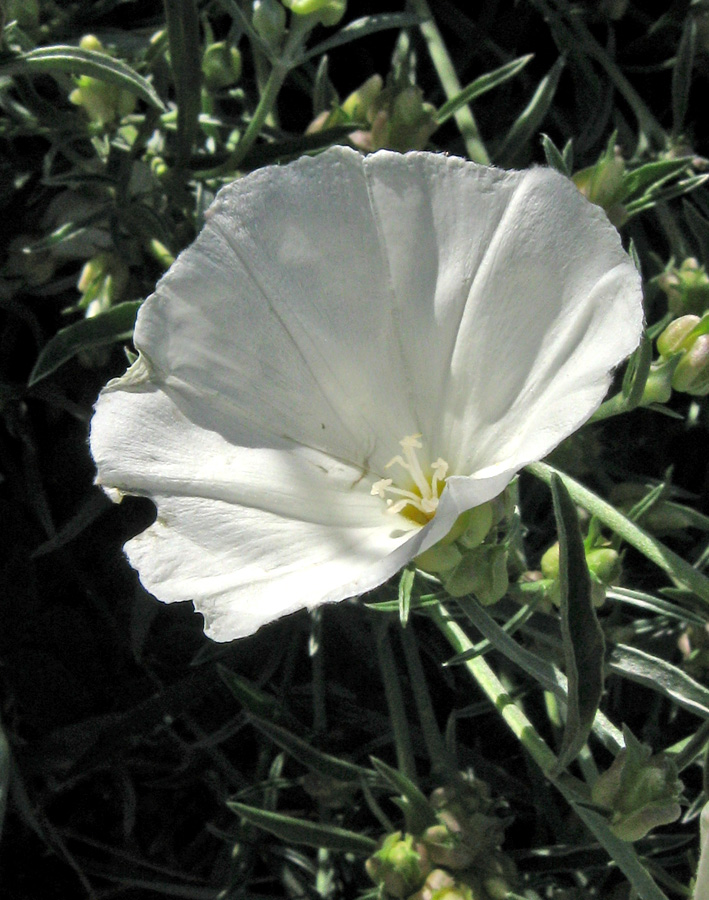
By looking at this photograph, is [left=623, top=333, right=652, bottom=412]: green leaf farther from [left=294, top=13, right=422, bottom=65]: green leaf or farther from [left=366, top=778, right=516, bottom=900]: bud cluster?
[left=294, top=13, right=422, bottom=65]: green leaf

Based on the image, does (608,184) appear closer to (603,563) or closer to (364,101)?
(364,101)

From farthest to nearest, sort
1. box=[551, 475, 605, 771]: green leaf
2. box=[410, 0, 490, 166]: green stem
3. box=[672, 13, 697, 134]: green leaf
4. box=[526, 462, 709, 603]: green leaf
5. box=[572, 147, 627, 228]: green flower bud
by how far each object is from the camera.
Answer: box=[672, 13, 697, 134]: green leaf, box=[410, 0, 490, 166]: green stem, box=[572, 147, 627, 228]: green flower bud, box=[526, 462, 709, 603]: green leaf, box=[551, 475, 605, 771]: green leaf

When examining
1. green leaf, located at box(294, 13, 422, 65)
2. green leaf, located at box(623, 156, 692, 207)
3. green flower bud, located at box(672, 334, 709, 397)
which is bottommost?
green flower bud, located at box(672, 334, 709, 397)

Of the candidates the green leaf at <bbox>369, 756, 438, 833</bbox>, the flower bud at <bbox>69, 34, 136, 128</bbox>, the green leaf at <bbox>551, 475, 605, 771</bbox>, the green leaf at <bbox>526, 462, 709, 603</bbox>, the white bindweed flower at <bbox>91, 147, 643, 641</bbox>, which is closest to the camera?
the green leaf at <bbox>551, 475, 605, 771</bbox>

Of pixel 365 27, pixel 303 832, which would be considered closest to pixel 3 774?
pixel 303 832

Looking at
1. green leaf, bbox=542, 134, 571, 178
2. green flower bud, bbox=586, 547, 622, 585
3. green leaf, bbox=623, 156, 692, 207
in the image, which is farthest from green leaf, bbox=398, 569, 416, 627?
green leaf, bbox=623, 156, 692, 207

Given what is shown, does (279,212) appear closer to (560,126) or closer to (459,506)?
(459,506)
